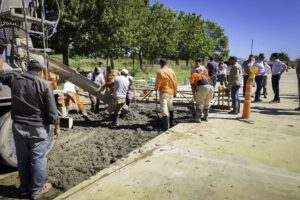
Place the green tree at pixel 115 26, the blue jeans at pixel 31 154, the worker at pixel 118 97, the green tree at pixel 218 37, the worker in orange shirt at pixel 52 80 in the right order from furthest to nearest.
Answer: the green tree at pixel 218 37 → the green tree at pixel 115 26 → the worker at pixel 118 97 → the worker in orange shirt at pixel 52 80 → the blue jeans at pixel 31 154

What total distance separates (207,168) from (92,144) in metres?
3.05

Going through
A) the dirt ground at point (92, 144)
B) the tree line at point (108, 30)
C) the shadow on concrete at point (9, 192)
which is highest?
the tree line at point (108, 30)

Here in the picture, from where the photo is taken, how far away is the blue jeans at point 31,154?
14.6ft

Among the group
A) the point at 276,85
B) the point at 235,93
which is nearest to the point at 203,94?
the point at 235,93

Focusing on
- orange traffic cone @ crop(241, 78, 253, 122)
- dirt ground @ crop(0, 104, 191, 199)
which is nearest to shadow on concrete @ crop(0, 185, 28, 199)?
dirt ground @ crop(0, 104, 191, 199)

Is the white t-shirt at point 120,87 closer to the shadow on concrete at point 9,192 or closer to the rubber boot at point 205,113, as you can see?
the rubber boot at point 205,113

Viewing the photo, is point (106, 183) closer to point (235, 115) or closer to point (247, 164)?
point (247, 164)

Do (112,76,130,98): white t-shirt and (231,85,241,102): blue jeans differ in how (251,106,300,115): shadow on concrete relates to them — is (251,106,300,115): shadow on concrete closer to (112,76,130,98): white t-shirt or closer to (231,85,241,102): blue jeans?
(231,85,241,102): blue jeans

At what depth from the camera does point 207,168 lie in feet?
17.2

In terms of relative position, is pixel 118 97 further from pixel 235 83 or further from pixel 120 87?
pixel 235 83

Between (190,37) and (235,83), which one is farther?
(190,37)

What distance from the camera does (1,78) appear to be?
4.82m

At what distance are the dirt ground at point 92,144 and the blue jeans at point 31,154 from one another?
336 mm

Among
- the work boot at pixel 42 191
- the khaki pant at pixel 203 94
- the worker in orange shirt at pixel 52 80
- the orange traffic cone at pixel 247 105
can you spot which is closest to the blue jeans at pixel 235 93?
the orange traffic cone at pixel 247 105
